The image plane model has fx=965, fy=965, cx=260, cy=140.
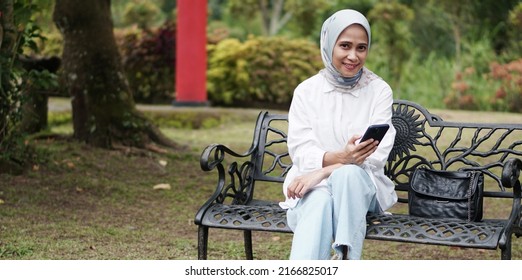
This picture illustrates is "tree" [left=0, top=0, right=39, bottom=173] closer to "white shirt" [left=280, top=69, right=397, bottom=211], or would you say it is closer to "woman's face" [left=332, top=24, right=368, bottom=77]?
"white shirt" [left=280, top=69, right=397, bottom=211]

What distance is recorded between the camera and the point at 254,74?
13914 millimetres

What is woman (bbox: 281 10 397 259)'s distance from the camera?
12.5ft

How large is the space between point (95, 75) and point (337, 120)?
4680mm

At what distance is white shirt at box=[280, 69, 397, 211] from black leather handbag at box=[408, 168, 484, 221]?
12 cm

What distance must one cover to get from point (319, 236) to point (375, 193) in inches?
17.0

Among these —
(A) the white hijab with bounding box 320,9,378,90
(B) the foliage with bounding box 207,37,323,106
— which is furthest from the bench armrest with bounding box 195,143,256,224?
(B) the foliage with bounding box 207,37,323,106

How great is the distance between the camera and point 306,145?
4.14 metres

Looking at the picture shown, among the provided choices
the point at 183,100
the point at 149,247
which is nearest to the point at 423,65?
the point at 183,100

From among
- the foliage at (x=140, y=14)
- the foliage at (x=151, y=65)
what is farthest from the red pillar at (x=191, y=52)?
the foliage at (x=140, y=14)

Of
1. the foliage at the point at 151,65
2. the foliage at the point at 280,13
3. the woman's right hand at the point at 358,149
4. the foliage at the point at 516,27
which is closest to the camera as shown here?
the woman's right hand at the point at 358,149

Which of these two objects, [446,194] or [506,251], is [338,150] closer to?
[446,194]

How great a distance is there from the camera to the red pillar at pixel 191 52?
12539 mm

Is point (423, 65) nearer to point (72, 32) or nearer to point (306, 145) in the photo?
point (72, 32)

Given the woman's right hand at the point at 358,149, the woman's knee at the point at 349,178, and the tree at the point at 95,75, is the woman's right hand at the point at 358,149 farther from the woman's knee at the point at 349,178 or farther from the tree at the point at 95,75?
the tree at the point at 95,75
